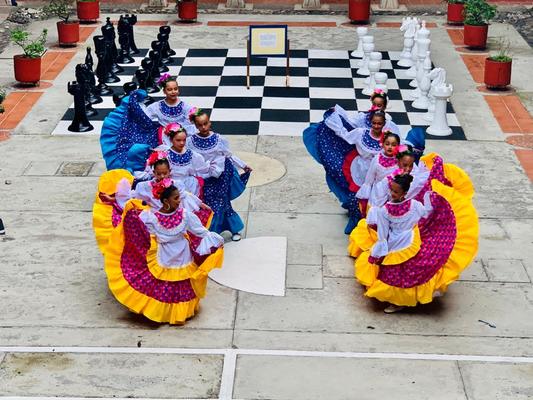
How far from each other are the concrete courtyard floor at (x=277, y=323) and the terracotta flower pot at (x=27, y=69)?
3786 millimetres

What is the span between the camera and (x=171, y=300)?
9.27 meters

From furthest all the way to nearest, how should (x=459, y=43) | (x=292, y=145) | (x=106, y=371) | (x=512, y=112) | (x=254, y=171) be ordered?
(x=459, y=43) → (x=512, y=112) → (x=292, y=145) → (x=254, y=171) → (x=106, y=371)

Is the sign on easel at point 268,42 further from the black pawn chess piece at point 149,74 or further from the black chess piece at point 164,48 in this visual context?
the black chess piece at point 164,48

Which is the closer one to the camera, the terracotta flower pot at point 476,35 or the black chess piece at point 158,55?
the black chess piece at point 158,55

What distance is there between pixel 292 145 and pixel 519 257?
4.13m

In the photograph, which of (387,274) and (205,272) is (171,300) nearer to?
(205,272)

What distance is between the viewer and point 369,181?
1064 cm

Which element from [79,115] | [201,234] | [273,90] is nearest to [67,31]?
[273,90]

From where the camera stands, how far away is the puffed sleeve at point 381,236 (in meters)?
9.42

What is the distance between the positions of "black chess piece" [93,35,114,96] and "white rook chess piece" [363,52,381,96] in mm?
3712

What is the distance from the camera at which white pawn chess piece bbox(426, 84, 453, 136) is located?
14.5 meters

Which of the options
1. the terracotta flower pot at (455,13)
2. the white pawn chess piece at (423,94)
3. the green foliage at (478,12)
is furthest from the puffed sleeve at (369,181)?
the terracotta flower pot at (455,13)

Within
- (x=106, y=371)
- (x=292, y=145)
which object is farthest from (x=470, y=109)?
(x=106, y=371)

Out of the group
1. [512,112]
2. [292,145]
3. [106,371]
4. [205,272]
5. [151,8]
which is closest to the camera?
[106,371]
